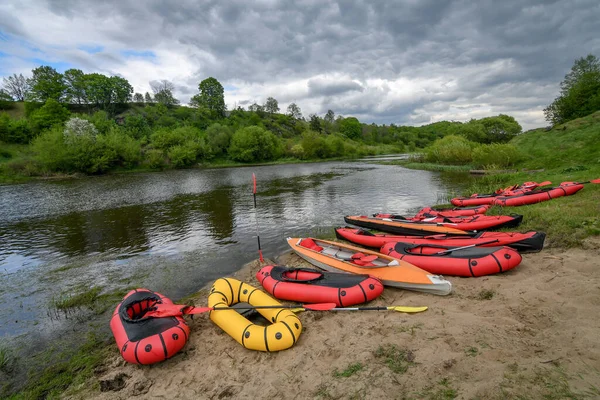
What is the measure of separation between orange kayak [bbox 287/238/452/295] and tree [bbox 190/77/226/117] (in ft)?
312

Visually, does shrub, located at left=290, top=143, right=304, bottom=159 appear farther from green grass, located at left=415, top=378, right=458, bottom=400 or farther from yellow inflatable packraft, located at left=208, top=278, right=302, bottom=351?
green grass, located at left=415, top=378, right=458, bottom=400

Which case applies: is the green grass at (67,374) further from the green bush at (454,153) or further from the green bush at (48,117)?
the green bush at (48,117)

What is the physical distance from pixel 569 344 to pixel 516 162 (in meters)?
28.0

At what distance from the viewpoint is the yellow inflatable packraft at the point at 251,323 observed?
4.39 meters

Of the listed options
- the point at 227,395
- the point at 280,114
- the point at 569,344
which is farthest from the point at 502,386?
the point at 280,114

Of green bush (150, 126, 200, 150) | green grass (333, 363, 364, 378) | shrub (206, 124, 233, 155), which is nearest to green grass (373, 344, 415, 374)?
green grass (333, 363, 364, 378)

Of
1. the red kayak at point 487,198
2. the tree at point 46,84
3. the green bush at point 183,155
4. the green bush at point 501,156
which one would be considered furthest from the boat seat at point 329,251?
the tree at point 46,84

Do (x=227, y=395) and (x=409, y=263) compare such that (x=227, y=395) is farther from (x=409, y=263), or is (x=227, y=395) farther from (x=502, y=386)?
(x=409, y=263)

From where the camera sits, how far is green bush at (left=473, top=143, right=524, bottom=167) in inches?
1001

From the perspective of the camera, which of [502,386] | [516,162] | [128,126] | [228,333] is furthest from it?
[128,126]

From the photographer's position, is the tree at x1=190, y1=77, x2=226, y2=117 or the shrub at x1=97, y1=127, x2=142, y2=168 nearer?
the shrub at x1=97, y1=127, x2=142, y2=168

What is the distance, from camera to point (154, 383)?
412cm

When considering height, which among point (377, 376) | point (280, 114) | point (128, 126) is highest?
point (280, 114)

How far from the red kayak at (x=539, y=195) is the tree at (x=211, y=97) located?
94582 millimetres
